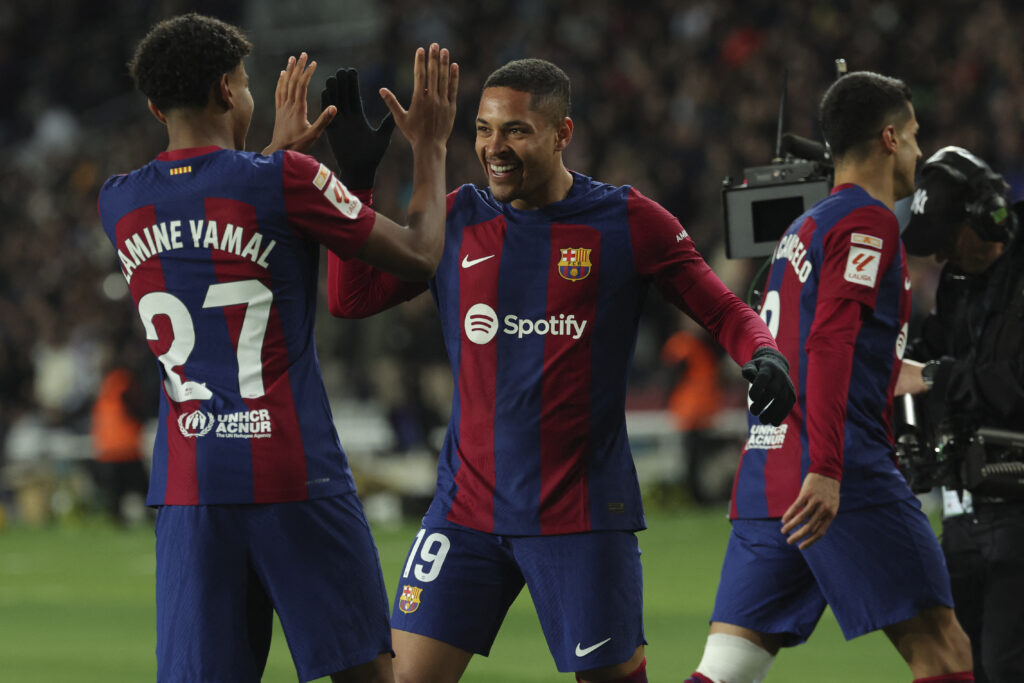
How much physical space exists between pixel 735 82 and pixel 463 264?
530 inches

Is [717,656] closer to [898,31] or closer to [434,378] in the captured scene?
[434,378]

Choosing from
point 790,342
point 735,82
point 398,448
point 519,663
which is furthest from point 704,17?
point 790,342

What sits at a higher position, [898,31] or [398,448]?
[898,31]

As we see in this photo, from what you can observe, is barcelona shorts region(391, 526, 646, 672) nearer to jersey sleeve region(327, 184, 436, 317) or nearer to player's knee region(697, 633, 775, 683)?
player's knee region(697, 633, 775, 683)

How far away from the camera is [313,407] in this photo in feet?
12.9

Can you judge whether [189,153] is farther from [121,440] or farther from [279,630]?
[121,440]

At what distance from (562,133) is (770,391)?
112 centimetres

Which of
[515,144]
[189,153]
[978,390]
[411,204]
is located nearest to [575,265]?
[515,144]

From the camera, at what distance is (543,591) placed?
171 inches

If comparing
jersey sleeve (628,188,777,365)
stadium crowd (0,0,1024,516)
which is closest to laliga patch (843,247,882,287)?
jersey sleeve (628,188,777,365)

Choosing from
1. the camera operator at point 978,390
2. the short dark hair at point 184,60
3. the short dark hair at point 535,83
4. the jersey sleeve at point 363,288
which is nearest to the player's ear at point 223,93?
the short dark hair at point 184,60

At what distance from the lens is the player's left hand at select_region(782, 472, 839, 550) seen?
443cm

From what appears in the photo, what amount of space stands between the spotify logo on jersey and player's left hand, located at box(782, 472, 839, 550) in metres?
0.99

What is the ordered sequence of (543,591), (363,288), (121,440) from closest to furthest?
(543,591) < (363,288) < (121,440)
